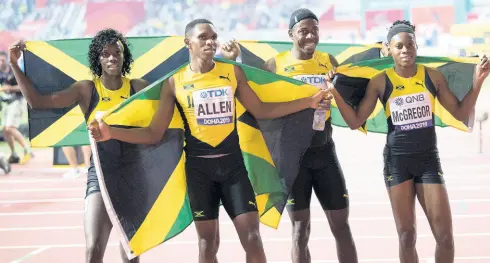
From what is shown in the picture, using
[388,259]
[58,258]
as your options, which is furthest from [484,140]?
[58,258]

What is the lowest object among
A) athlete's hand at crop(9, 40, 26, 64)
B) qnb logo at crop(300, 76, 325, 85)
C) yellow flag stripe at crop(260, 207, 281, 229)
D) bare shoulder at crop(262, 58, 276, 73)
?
yellow flag stripe at crop(260, 207, 281, 229)

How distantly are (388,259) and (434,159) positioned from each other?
2.05m

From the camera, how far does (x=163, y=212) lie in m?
5.55

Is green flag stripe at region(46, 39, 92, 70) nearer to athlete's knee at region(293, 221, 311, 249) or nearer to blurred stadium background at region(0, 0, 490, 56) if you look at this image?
athlete's knee at region(293, 221, 311, 249)

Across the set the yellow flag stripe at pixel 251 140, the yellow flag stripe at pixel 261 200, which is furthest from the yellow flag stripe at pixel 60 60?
the yellow flag stripe at pixel 261 200

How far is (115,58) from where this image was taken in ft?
17.8

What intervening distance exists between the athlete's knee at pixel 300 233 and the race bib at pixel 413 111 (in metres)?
1.01

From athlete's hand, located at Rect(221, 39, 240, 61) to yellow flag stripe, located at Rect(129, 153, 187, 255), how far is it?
34.3 inches

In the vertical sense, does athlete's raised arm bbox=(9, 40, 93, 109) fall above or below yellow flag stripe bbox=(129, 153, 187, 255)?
above

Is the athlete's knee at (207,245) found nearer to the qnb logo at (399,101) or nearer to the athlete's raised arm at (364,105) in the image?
the athlete's raised arm at (364,105)

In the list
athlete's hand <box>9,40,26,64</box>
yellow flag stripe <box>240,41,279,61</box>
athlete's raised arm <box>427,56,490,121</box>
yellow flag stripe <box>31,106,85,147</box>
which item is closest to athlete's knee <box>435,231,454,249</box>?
athlete's raised arm <box>427,56,490,121</box>

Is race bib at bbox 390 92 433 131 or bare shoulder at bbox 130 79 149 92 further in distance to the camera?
bare shoulder at bbox 130 79 149 92

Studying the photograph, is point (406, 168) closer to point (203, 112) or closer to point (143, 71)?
point (203, 112)

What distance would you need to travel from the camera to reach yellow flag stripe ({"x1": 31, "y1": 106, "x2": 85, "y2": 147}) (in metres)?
6.01
